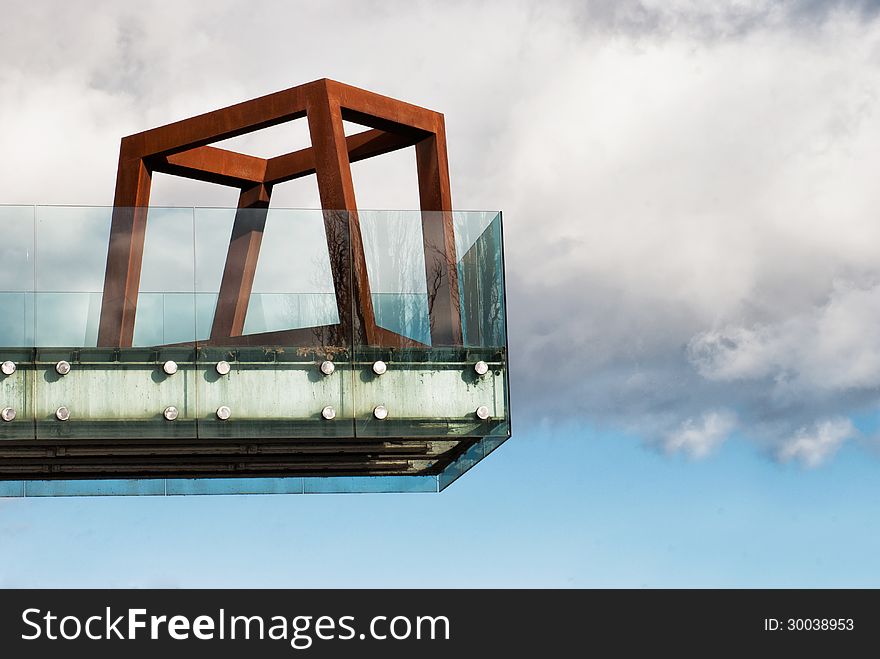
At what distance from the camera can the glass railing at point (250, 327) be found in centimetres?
2164

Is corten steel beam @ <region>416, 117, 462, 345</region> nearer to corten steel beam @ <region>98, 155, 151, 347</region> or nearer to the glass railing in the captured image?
the glass railing

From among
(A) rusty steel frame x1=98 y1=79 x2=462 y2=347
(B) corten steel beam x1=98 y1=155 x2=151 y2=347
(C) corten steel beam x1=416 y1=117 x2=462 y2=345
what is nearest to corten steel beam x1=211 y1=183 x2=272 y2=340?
(A) rusty steel frame x1=98 y1=79 x2=462 y2=347

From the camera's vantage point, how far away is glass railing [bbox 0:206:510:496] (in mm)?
21641

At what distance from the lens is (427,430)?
22.4 meters

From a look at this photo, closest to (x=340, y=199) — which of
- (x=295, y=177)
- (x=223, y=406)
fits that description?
(x=223, y=406)

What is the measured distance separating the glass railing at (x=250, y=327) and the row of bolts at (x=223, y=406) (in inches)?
1.4

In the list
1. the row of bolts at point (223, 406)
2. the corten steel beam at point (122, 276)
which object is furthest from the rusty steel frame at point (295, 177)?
the row of bolts at point (223, 406)

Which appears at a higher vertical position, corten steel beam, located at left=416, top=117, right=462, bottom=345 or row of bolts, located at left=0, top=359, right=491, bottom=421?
corten steel beam, located at left=416, top=117, right=462, bottom=345

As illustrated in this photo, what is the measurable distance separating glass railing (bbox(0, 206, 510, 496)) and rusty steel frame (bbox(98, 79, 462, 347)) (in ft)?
0.14

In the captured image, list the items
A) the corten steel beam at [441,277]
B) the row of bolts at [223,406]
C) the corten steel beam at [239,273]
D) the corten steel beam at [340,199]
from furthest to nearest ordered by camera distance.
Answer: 1. the corten steel beam at [441,277]
2. the corten steel beam at [340,199]
3. the corten steel beam at [239,273]
4. the row of bolts at [223,406]

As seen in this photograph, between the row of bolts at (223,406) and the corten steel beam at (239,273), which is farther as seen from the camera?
the corten steel beam at (239,273)

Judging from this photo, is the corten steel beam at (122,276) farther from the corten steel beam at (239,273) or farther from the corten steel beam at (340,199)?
the corten steel beam at (340,199)

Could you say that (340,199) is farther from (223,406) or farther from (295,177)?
(295,177)
